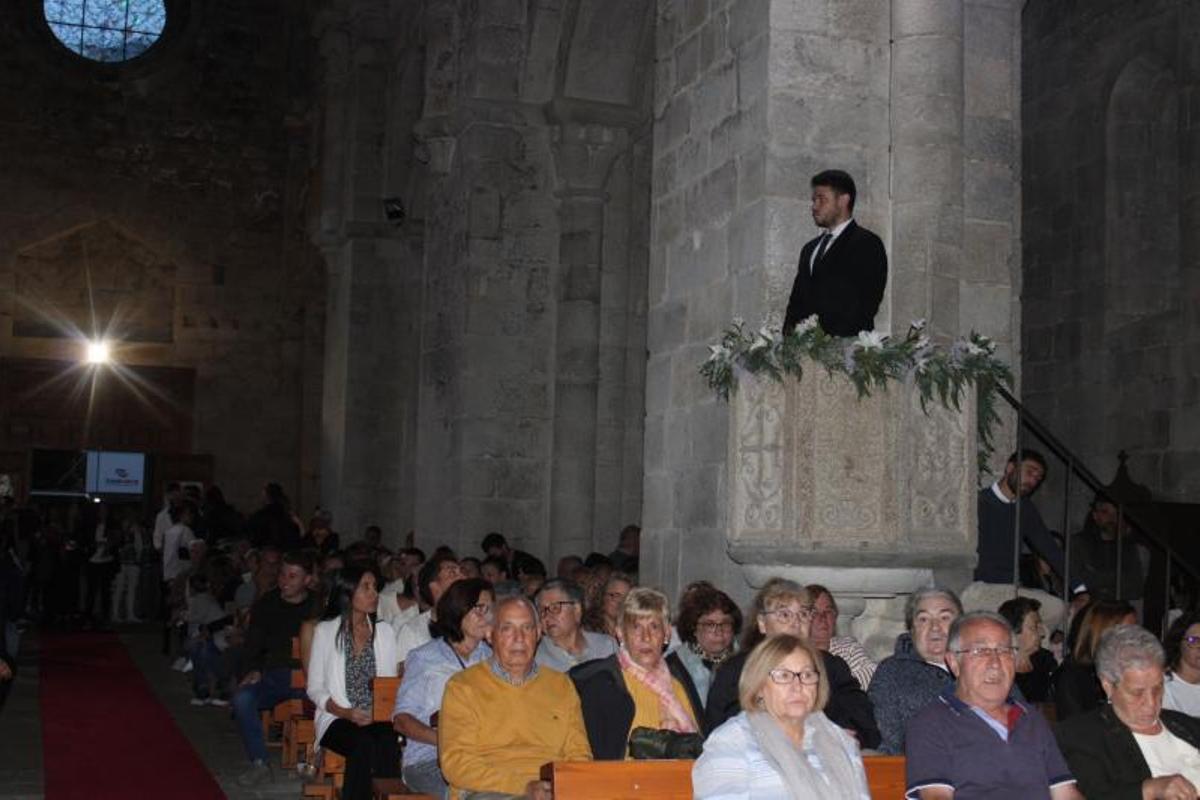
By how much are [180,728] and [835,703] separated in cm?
653

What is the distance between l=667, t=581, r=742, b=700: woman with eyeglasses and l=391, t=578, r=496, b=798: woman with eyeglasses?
32.2 inches

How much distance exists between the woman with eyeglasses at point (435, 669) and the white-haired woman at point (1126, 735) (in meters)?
2.52

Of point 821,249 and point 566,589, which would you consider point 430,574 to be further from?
point 821,249

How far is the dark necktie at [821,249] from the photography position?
712 cm

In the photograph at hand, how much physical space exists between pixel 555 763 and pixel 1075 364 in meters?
11.7

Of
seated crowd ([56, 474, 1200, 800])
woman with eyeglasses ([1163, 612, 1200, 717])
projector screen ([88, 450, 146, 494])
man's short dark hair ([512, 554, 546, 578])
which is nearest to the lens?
seated crowd ([56, 474, 1200, 800])

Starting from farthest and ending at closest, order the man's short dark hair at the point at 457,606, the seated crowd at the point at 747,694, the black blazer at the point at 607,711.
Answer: the man's short dark hair at the point at 457,606, the black blazer at the point at 607,711, the seated crowd at the point at 747,694

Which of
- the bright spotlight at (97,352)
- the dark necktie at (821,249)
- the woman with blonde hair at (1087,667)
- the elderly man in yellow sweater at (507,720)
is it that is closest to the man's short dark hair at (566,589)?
the elderly man in yellow sweater at (507,720)

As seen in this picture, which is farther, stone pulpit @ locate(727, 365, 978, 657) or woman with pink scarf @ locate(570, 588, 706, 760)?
stone pulpit @ locate(727, 365, 978, 657)

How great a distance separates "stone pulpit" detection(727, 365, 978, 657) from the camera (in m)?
6.88

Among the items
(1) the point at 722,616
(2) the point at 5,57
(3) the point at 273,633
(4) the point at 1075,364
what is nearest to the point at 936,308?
(1) the point at 722,616

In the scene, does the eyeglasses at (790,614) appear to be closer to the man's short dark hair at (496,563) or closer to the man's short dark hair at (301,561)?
the man's short dark hair at (301,561)

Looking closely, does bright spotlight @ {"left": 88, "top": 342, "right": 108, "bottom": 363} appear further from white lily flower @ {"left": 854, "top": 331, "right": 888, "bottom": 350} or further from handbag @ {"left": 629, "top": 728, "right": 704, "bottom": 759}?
handbag @ {"left": 629, "top": 728, "right": 704, "bottom": 759}

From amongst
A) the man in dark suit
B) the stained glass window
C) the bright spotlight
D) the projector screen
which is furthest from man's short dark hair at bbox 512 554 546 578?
the stained glass window
